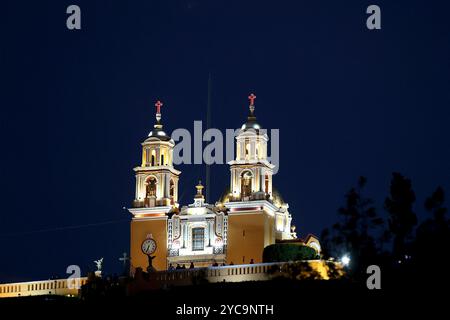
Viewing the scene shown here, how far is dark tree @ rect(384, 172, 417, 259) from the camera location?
5566cm

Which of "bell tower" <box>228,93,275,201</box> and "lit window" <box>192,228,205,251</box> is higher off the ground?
"bell tower" <box>228,93,275,201</box>

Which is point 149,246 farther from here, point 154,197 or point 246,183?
point 246,183

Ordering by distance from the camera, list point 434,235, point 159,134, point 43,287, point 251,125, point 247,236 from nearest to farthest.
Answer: point 434,235 < point 43,287 < point 247,236 < point 251,125 < point 159,134

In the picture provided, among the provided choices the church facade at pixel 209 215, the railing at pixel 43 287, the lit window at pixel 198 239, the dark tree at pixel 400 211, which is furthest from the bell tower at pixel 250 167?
the dark tree at pixel 400 211

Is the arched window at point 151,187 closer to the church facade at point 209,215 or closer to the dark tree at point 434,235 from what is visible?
the church facade at point 209,215

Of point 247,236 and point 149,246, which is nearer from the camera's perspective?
point 247,236

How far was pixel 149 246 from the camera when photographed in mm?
78125

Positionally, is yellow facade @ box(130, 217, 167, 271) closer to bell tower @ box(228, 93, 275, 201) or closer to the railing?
bell tower @ box(228, 93, 275, 201)

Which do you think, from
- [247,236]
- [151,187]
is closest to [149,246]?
[151,187]

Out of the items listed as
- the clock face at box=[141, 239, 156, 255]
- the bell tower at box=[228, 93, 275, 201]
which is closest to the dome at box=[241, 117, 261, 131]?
the bell tower at box=[228, 93, 275, 201]

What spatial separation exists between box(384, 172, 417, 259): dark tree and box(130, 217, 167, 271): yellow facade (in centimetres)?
2396

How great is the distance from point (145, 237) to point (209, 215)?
4059 millimetres
